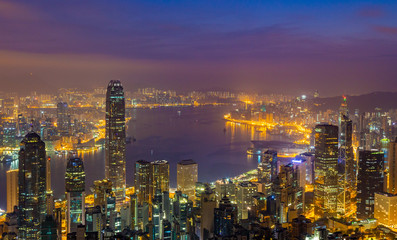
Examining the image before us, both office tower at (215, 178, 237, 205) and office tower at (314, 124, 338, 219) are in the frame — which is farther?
office tower at (314, 124, 338, 219)

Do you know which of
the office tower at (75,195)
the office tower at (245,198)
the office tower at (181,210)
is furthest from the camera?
the office tower at (245,198)

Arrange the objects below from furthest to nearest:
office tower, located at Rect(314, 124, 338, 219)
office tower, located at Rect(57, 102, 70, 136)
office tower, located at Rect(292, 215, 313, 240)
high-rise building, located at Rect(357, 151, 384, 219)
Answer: office tower, located at Rect(57, 102, 70, 136) → office tower, located at Rect(314, 124, 338, 219) → high-rise building, located at Rect(357, 151, 384, 219) → office tower, located at Rect(292, 215, 313, 240)

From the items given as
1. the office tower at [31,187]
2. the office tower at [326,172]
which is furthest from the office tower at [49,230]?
the office tower at [326,172]

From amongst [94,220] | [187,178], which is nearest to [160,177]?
[187,178]

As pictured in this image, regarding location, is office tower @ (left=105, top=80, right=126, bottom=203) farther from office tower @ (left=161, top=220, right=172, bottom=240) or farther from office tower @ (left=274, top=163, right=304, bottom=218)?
office tower @ (left=274, top=163, right=304, bottom=218)

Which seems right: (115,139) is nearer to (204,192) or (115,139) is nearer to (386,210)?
(204,192)

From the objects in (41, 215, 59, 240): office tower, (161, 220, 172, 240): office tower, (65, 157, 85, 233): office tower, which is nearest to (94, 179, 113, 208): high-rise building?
(65, 157, 85, 233): office tower

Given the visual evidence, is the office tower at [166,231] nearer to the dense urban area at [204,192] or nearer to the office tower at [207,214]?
the dense urban area at [204,192]
